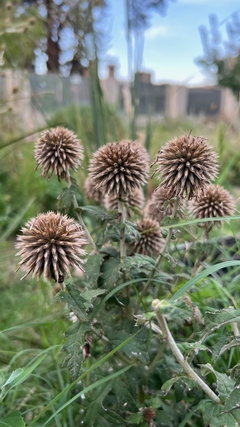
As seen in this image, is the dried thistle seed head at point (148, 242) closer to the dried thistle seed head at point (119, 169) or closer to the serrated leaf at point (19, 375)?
the dried thistle seed head at point (119, 169)

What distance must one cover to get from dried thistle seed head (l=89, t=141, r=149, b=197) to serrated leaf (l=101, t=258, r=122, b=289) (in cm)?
14

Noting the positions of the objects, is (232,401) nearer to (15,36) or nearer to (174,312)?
(174,312)

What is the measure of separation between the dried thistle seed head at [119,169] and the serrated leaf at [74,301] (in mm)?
216

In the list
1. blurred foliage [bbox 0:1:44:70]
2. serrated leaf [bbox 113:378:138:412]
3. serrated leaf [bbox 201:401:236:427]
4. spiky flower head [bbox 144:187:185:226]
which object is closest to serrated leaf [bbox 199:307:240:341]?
serrated leaf [bbox 201:401:236:427]

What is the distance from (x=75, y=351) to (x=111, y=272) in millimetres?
172

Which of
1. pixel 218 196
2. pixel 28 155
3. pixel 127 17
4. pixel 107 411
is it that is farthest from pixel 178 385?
pixel 28 155

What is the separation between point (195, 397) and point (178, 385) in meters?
0.06

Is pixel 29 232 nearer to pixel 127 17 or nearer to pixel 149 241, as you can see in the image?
pixel 149 241

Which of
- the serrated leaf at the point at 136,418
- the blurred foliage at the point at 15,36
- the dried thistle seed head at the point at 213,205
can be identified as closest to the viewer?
the serrated leaf at the point at 136,418

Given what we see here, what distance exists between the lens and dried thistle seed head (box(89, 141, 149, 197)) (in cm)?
82

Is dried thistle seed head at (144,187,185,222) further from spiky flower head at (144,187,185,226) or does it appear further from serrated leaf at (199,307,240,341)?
serrated leaf at (199,307,240,341)

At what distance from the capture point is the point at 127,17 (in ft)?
5.10

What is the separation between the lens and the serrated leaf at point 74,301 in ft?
2.23

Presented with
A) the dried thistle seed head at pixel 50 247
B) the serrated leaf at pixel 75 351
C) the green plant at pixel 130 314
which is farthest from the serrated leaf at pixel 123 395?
the dried thistle seed head at pixel 50 247
